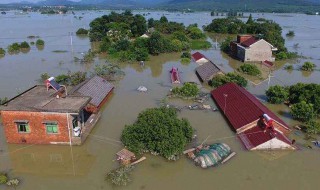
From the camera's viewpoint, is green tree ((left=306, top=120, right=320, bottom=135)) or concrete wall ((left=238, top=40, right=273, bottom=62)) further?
concrete wall ((left=238, top=40, right=273, bottom=62))

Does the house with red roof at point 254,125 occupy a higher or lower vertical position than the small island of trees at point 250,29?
lower

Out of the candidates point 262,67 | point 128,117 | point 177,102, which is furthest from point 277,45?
point 128,117

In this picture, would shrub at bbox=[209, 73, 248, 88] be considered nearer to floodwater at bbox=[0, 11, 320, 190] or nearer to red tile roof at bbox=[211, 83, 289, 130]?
red tile roof at bbox=[211, 83, 289, 130]

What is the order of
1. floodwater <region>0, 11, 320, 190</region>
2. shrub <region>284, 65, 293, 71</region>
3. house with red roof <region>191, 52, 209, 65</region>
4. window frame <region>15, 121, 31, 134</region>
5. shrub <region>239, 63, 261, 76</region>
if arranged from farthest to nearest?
house with red roof <region>191, 52, 209, 65</region> < shrub <region>284, 65, 293, 71</region> < shrub <region>239, 63, 261, 76</region> < window frame <region>15, 121, 31, 134</region> < floodwater <region>0, 11, 320, 190</region>

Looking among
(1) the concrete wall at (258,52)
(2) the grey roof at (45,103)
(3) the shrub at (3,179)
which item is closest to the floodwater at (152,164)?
(3) the shrub at (3,179)

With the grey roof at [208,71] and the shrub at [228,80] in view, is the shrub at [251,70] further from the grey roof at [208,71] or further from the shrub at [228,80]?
the shrub at [228,80]

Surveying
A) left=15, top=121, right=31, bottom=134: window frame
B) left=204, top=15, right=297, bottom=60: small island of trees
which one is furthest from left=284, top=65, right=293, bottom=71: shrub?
left=15, top=121, right=31, bottom=134: window frame

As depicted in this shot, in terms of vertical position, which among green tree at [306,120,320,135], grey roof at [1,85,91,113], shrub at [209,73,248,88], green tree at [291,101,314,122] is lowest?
green tree at [306,120,320,135]
